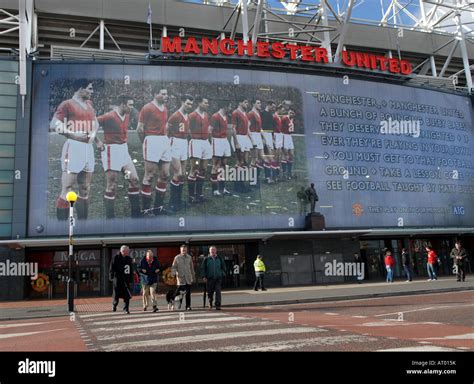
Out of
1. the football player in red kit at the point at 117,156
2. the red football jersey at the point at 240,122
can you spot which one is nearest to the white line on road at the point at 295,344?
the football player in red kit at the point at 117,156

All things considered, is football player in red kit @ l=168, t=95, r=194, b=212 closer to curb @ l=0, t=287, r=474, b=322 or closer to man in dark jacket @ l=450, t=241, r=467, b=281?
curb @ l=0, t=287, r=474, b=322

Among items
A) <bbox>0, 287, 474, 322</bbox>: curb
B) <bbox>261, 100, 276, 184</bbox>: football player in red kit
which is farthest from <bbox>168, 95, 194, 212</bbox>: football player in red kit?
<bbox>0, 287, 474, 322</bbox>: curb

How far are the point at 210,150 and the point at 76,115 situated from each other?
8.99 meters

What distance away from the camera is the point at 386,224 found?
32.3 m

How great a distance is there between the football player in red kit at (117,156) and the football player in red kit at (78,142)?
0.66 metres

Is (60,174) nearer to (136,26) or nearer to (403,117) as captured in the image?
(136,26)

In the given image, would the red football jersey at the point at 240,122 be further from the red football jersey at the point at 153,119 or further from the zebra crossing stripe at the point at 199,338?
the zebra crossing stripe at the point at 199,338

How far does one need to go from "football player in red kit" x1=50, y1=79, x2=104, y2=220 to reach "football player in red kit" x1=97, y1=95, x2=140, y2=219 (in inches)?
25.8

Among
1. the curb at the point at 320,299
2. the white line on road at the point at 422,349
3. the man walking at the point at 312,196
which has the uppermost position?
the man walking at the point at 312,196

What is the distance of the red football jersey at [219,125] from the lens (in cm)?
2975

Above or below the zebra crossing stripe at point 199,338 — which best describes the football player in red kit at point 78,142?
above

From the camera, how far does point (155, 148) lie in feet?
93.7

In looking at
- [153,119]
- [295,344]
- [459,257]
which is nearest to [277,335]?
[295,344]

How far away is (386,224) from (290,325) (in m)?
25.3
